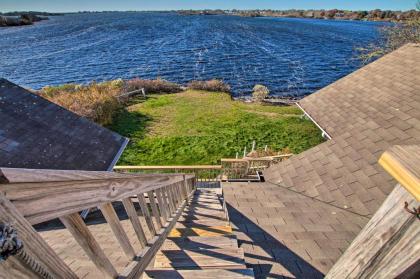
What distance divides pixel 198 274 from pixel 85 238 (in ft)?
5.27

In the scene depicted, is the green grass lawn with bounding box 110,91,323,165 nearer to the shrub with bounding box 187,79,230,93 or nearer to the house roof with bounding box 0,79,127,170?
the house roof with bounding box 0,79,127,170

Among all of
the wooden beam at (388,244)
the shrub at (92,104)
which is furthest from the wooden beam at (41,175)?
the shrub at (92,104)

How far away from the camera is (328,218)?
715cm

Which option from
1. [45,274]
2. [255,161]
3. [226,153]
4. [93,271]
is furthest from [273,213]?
[226,153]

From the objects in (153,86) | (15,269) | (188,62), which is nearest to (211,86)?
(153,86)

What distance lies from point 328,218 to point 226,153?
908 cm

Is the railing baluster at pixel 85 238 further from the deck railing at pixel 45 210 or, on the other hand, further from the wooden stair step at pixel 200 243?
the wooden stair step at pixel 200 243

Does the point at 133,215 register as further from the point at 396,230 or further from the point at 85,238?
the point at 396,230

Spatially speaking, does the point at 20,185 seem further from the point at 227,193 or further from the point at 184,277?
the point at 227,193

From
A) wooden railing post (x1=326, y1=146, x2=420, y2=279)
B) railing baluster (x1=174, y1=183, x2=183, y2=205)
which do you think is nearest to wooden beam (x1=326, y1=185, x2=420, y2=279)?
wooden railing post (x1=326, y1=146, x2=420, y2=279)

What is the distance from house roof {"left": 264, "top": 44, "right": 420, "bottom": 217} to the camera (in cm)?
809

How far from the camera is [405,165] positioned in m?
1.15

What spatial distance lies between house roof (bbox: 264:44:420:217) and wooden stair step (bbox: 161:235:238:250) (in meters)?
4.96

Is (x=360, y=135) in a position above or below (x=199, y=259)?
below
